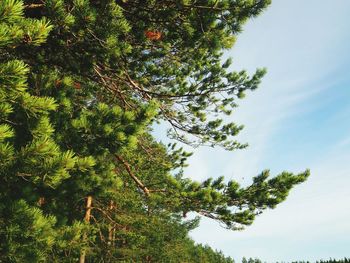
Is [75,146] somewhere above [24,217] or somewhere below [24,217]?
above

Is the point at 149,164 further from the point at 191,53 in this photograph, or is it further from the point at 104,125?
the point at 104,125

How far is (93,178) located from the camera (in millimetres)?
5145

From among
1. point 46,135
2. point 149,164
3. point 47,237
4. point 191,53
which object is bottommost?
point 47,237

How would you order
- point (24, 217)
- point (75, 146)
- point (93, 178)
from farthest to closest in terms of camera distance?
point (93, 178) → point (75, 146) → point (24, 217)

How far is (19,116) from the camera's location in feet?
13.7

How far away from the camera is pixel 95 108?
612 centimetres

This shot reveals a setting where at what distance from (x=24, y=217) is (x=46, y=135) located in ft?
3.46

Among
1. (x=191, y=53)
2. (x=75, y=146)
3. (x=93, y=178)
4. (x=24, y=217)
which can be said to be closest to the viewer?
(x=24, y=217)

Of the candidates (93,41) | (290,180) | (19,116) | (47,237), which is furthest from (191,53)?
(47,237)

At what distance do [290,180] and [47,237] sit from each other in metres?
3.76

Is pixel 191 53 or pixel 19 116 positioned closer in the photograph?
pixel 19 116

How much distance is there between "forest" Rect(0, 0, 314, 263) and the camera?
374cm

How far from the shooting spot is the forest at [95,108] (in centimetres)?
374

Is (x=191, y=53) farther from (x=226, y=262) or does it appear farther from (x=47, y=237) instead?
(x=226, y=262)
